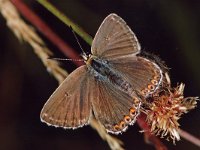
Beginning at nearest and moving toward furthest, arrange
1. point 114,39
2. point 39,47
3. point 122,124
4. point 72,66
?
point 122,124
point 114,39
point 39,47
point 72,66

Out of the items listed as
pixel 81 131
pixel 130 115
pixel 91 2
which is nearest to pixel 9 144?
pixel 81 131

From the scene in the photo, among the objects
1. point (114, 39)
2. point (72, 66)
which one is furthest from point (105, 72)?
point (72, 66)

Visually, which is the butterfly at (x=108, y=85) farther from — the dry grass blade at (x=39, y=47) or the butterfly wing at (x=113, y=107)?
the dry grass blade at (x=39, y=47)

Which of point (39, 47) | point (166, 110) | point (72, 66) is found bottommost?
point (166, 110)

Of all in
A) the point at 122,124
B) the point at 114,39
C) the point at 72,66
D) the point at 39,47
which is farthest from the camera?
the point at 72,66

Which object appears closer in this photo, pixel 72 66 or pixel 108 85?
pixel 108 85

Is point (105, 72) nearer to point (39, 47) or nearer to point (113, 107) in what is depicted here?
point (113, 107)

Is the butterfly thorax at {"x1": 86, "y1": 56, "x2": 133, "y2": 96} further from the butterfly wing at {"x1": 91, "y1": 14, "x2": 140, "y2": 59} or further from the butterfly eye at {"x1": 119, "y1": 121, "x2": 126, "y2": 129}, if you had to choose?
the butterfly eye at {"x1": 119, "y1": 121, "x2": 126, "y2": 129}
